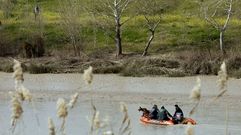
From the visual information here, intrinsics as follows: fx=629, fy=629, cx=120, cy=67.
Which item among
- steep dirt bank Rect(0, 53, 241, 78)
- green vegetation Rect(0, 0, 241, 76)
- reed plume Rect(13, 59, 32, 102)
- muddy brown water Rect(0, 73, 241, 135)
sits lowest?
muddy brown water Rect(0, 73, 241, 135)

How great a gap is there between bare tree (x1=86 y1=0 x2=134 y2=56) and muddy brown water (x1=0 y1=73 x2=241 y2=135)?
17.8ft

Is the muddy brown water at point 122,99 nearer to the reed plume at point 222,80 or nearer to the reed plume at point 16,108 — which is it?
the reed plume at point 16,108

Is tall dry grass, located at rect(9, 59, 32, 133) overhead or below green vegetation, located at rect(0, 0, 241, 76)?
overhead

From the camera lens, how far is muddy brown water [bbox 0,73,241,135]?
67.9 feet

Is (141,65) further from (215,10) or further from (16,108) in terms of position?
(16,108)

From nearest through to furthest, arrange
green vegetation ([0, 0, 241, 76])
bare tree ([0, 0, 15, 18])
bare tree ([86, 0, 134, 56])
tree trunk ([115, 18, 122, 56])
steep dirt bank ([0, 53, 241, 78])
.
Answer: steep dirt bank ([0, 53, 241, 78]) → green vegetation ([0, 0, 241, 76]) → tree trunk ([115, 18, 122, 56]) → bare tree ([86, 0, 134, 56]) → bare tree ([0, 0, 15, 18])

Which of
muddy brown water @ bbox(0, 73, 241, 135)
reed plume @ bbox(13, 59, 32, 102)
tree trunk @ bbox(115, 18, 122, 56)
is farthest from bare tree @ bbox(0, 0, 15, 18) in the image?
reed plume @ bbox(13, 59, 32, 102)

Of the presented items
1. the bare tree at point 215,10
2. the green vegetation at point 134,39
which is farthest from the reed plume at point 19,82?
the bare tree at point 215,10

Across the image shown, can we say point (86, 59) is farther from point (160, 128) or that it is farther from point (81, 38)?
point (160, 128)

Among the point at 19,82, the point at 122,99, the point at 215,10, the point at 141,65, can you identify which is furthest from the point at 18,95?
the point at 215,10

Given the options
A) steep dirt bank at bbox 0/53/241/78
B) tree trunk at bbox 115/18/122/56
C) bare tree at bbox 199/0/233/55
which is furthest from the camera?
tree trunk at bbox 115/18/122/56

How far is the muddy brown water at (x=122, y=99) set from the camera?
2069cm

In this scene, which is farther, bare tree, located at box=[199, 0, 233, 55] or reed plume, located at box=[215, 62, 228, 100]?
bare tree, located at box=[199, 0, 233, 55]

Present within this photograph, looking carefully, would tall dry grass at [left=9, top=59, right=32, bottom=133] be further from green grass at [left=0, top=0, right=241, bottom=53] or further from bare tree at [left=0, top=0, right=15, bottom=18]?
bare tree at [left=0, top=0, right=15, bottom=18]
